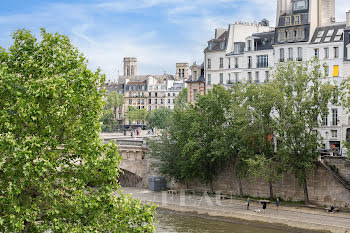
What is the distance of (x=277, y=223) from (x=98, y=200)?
27080 millimetres

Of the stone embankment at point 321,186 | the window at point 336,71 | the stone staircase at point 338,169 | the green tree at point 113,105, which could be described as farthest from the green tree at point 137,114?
the stone staircase at point 338,169

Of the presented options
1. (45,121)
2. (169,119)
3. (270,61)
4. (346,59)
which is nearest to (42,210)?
(45,121)

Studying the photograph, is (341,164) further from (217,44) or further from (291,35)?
(217,44)

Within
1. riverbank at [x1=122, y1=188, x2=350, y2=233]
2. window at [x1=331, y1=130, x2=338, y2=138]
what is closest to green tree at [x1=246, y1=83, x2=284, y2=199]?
riverbank at [x1=122, y1=188, x2=350, y2=233]

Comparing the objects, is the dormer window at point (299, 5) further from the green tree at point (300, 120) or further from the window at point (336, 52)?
the green tree at point (300, 120)

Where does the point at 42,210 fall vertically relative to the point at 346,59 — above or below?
below

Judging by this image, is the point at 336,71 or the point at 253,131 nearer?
the point at 253,131

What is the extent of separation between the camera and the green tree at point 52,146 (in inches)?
845

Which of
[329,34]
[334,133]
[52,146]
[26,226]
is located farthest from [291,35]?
[26,226]

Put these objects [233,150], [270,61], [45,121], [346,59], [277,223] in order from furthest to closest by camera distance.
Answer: [270,61] → [346,59] → [233,150] → [277,223] → [45,121]

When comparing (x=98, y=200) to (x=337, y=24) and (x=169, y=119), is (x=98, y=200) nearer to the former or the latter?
(x=169, y=119)

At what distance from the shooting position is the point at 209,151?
58.2 m

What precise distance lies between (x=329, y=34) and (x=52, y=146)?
47608 mm

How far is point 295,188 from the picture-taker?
54531 millimetres
